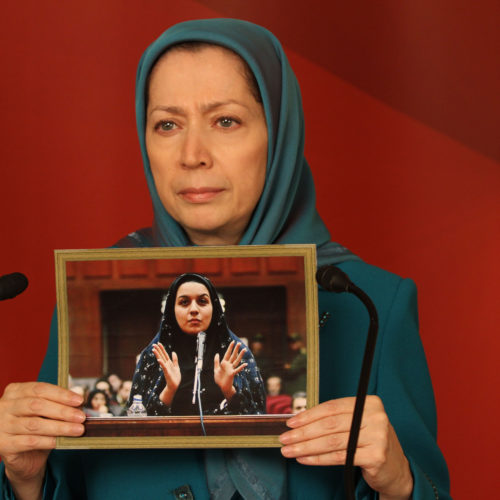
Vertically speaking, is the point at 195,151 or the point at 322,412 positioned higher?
the point at 195,151

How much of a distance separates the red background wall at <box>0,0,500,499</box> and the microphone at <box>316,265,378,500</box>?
3.75ft

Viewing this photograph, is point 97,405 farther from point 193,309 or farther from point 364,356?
point 364,356

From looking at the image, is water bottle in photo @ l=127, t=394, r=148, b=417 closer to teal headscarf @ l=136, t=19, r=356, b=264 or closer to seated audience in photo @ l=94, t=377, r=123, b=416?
seated audience in photo @ l=94, t=377, r=123, b=416

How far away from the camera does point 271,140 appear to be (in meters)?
1.30

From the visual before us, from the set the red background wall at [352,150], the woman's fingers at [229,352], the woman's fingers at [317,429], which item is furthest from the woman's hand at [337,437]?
the red background wall at [352,150]

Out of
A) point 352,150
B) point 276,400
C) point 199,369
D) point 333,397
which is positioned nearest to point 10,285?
→ point 199,369

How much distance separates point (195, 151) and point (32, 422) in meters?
0.47

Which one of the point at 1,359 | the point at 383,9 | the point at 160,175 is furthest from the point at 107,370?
the point at 383,9

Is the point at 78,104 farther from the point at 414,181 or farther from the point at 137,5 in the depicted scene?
the point at 414,181

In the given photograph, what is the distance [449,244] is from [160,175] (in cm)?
109

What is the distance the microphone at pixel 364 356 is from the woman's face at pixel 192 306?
184mm

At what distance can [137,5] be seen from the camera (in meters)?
2.10

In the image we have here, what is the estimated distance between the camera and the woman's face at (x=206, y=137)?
125 cm

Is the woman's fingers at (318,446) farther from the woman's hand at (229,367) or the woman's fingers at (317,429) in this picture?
the woman's hand at (229,367)
